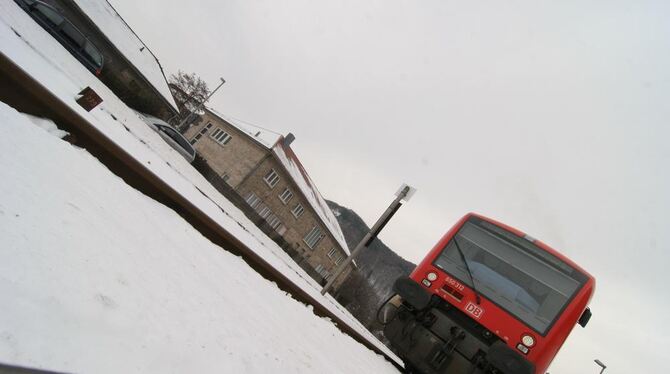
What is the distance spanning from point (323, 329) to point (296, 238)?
2663 cm

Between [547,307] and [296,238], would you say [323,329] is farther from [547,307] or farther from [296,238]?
[296,238]

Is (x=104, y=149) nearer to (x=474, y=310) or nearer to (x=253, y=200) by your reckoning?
(x=474, y=310)

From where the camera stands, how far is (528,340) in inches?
209

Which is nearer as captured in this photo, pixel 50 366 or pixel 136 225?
pixel 50 366

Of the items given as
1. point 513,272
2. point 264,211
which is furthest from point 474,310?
point 264,211

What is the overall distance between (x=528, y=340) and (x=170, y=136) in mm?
10565

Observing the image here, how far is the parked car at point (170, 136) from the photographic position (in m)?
10.8

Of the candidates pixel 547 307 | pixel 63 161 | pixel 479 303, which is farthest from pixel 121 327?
pixel 547 307

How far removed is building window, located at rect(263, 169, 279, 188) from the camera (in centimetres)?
2686

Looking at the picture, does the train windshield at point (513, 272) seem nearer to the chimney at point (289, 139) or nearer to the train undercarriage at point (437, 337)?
the train undercarriage at point (437, 337)

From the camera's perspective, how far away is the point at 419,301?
564cm

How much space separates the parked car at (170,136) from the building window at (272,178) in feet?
47.6

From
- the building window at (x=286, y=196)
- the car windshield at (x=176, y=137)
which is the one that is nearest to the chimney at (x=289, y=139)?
the building window at (x=286, y=196)

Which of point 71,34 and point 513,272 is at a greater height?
point 513,272
